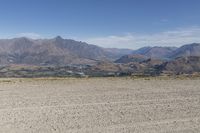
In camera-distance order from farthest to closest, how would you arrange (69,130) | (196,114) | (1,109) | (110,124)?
(1,109), (196,114), (110,124), (69,130)

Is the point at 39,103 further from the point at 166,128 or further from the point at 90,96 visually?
the point at 166,128

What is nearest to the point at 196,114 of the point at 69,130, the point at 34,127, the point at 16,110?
the point at 69,130

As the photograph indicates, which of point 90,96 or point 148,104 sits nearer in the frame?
point 148,104

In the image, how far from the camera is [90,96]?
25.2 meters

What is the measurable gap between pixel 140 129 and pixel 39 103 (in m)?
9.08

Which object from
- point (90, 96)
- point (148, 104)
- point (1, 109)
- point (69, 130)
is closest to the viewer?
point (69, 130)

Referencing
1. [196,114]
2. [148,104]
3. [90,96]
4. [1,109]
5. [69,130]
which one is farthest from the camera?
[90,96]

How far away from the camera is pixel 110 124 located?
15078 mm

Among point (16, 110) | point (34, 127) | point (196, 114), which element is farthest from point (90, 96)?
point (34, 127)

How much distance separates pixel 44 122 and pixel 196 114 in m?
7.81

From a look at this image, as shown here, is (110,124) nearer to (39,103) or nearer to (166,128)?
(166,128)

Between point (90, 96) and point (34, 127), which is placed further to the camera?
point (90, 96)

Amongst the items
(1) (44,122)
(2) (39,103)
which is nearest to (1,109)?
(2) (39,103)

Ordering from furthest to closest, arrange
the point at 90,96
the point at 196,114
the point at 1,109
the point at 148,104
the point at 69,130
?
the point at 90,96 → the point at 148,104 → the point at 1,109 → the point at 196,114 → the point at 69,130
